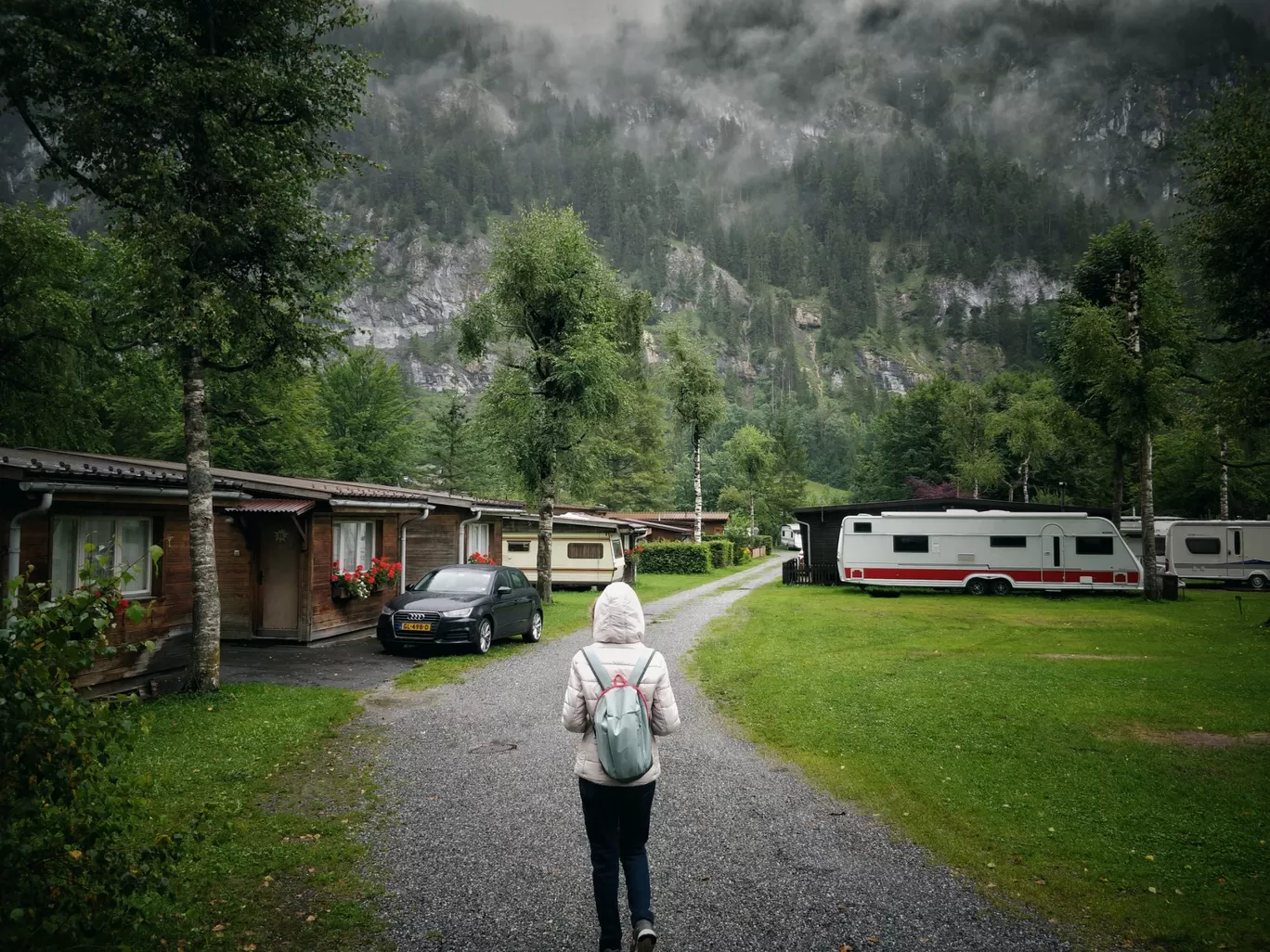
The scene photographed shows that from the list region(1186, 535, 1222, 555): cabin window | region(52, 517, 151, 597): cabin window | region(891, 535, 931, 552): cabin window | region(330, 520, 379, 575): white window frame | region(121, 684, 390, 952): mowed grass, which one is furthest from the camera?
region(1186, 535, 1222, 555): cabin window

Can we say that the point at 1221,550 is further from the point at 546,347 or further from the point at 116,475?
the point at 116,475

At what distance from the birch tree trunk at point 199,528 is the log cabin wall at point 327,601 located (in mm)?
4635

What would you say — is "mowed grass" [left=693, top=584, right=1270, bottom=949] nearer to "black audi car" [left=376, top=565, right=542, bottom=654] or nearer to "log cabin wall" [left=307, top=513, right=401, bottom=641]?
"black audi car" [left=376, top=565, right=542, bottom=654]

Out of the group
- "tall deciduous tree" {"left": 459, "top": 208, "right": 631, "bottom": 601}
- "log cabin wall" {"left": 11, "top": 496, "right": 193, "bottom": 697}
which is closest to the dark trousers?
"log cabin wall" {"left": 11, "top": 496, "right": 193, "bottom": 697}

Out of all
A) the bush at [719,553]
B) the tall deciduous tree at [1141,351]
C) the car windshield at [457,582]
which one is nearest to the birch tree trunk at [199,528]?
the car windshield at [457,582]

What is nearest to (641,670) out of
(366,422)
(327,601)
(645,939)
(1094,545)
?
(645,939)

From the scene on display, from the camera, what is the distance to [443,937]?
405 cm

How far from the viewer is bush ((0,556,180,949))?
2.49 meters

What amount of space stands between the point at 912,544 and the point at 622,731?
25.1m

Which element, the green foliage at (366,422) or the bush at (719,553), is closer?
the bush at (719,553)

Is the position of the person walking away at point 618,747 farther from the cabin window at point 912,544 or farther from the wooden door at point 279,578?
the cabin window at point 912,544

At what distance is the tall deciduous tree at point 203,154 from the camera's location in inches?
362

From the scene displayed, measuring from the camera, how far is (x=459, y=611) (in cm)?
1375

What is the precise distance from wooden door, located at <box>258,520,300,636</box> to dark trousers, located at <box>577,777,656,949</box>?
42.2 ft
